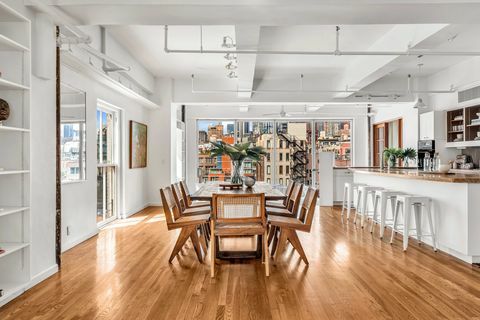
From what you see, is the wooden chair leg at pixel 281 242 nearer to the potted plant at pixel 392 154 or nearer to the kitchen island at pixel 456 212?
the kitchen island at pixel 456 212

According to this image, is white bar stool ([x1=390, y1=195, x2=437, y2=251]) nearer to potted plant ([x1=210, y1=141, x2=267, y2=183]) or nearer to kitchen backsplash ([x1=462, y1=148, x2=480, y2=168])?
potted plant ([x1=210, y1=141, x2=267, y2=183])

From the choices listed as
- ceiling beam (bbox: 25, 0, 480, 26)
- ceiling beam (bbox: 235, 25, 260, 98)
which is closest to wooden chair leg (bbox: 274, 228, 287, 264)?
ceiling beam (bbox: 25, 0, 480, 26)

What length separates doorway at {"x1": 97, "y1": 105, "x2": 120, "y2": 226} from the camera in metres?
6.13

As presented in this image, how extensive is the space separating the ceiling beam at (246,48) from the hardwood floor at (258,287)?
2.59m

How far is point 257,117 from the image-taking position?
10242 millimetres

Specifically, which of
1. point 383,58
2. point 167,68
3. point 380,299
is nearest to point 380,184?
point 383,58

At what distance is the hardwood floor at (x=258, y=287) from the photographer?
8.79ft

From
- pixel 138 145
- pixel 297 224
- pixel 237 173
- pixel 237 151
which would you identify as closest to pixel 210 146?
pixel 138 145

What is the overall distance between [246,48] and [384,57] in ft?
7.40

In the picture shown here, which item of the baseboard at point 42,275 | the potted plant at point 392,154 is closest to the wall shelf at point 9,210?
the baseboard at point 42,275

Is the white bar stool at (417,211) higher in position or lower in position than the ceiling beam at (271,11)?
lower

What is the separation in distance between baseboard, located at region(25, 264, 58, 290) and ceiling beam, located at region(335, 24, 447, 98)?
4.78 m

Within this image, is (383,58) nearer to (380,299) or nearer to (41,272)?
(380,299)

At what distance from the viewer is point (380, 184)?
6410mm
